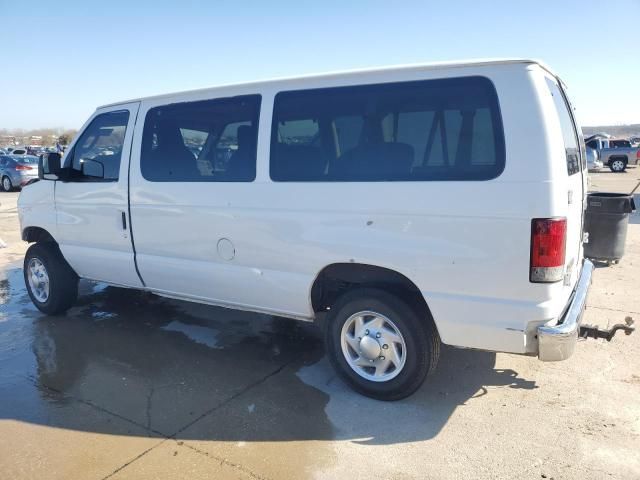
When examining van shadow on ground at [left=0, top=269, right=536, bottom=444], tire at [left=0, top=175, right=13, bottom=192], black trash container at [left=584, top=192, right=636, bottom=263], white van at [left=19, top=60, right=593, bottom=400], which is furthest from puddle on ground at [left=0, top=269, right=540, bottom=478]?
tire at [left=0, top=175, right=13, bottom=192]

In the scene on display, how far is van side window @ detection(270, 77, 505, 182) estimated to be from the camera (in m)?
3.06

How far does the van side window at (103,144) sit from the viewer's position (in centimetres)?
481

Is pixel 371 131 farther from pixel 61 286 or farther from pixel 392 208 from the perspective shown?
pixel 61 286

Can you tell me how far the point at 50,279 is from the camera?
5.42 meters

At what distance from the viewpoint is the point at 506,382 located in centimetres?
387

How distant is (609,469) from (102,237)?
14.8 ft

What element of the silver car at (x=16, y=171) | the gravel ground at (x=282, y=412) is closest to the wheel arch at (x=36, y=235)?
the gravel ground at (x=282, y=412)

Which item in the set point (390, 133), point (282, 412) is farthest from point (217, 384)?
point (390, 133)

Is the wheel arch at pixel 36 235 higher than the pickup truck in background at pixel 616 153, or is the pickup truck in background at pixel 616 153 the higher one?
the pickup truck in background at pixel 616 153

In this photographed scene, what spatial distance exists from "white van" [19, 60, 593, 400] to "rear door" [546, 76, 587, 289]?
31mm

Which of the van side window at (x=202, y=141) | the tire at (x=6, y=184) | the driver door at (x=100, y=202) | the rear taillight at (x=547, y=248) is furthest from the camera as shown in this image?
the tire at (x=6, y=184)

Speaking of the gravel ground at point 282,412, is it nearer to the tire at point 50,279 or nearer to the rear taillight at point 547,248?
the tire at point 50,279

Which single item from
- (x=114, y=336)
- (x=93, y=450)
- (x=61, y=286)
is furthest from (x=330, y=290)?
(x=61, y=286)

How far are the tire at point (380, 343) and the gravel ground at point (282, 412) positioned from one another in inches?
6.2
